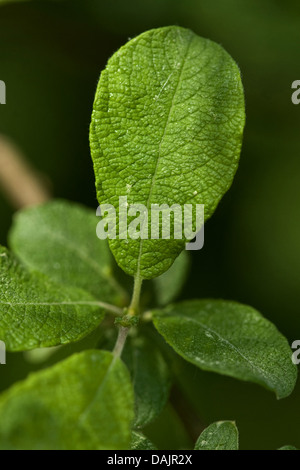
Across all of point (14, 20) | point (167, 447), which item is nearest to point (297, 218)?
point (167, 447)

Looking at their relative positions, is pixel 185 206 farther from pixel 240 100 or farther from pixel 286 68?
pixel 286 68

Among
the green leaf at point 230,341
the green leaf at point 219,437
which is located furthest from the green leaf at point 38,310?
the green leaf at point 219,437

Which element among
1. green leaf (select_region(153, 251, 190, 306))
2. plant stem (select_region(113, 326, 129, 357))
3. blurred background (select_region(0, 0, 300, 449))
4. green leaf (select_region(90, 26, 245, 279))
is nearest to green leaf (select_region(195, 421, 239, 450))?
plant stem (select_region(113, 326, 129, 357))

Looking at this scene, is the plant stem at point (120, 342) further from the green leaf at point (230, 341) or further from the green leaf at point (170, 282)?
the green leaf at point (170, 282)

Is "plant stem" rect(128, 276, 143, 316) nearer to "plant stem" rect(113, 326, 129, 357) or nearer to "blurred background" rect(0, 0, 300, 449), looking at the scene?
"plant stem" rect(113, 326, 129, 357)

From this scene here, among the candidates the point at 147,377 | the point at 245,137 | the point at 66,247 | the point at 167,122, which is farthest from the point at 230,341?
the point at 245,137

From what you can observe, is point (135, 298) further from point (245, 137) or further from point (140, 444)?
point (245, 137)
